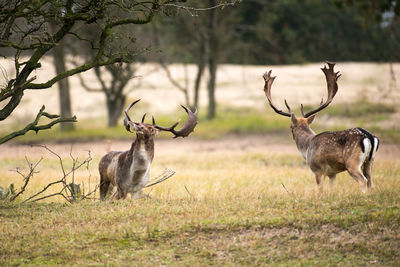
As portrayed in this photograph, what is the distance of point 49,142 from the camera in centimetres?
2428

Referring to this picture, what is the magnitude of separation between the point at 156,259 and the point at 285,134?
18614 mm

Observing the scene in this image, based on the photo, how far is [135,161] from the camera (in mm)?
10234

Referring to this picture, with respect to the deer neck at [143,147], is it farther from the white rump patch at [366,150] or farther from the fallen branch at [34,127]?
→ the white rump patch at [366,150]

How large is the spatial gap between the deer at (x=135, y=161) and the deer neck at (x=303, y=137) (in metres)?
2.37

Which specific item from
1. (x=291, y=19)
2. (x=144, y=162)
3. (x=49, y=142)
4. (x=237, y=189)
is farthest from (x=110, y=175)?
(x=291, y=19)

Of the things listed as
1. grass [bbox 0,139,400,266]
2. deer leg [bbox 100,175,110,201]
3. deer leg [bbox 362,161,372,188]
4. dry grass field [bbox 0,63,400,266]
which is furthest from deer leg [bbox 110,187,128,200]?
deer leg [bbox 362,161,372,188]

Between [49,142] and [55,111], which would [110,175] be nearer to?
[49,142]

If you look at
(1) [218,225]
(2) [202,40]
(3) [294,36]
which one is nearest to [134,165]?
(1) [218,225]

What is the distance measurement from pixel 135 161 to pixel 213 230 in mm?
2446

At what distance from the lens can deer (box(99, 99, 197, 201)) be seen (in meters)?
10.1

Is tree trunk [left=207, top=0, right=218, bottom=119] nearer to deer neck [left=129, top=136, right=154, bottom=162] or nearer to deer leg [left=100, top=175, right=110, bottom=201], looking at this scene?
deer leg [left=100, top=175, right=110, bottom=201]

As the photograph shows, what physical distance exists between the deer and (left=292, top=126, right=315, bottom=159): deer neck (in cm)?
237

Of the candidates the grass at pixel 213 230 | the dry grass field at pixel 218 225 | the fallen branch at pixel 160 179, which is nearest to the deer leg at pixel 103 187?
the dry grass field at pixel 218 225

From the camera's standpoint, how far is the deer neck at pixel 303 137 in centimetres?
1154
